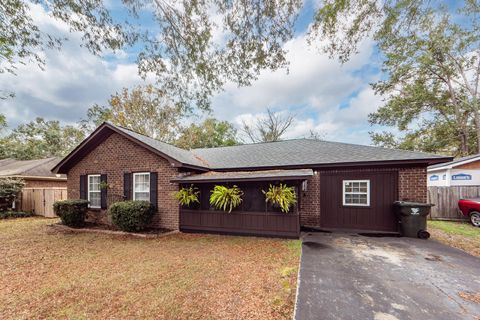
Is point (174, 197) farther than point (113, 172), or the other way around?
point (113, 172)

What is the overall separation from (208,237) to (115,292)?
3.94 m

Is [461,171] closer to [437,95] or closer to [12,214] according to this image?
[437,95]


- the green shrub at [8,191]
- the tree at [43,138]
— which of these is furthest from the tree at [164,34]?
the tree at [43,138]

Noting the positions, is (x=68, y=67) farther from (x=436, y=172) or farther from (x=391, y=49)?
(x=436, y=172)

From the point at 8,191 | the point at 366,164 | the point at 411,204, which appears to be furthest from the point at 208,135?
the point at 411,204

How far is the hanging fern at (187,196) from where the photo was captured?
7836 mm

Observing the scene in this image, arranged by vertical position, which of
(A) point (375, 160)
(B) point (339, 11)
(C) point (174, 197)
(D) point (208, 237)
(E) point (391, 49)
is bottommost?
(D) point (208, 237)

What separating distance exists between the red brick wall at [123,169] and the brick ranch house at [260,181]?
4 cm

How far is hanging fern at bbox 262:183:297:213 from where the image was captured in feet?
21.8

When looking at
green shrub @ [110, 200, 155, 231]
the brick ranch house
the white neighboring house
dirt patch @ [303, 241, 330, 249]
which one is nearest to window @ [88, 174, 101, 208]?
the brick ranch house

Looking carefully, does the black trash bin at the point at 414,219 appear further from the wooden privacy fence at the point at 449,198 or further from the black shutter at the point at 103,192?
the black shutter at the point at 103,192

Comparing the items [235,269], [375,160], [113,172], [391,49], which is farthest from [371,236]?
[113,172]

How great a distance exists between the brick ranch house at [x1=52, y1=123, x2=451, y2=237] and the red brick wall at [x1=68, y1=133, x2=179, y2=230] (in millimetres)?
41

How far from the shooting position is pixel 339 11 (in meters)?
4.79
